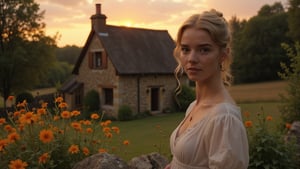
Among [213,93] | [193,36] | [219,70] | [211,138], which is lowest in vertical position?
[211,138]

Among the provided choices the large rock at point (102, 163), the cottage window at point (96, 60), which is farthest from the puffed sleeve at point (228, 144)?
the cottage window at point (96, 60)

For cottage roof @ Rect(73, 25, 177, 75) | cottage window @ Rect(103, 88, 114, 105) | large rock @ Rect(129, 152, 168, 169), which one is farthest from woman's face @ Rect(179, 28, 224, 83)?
cottage window @ Rect(103, 88, 114, 105)

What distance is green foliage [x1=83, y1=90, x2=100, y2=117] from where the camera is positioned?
22188 millimetres

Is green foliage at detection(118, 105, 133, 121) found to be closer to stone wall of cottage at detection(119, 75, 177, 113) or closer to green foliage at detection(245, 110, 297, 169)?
stone wall of cottage at detection(119, 75, 177, 113)

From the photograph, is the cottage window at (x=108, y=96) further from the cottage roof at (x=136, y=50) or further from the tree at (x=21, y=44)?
the tree at (x=21, y=44)

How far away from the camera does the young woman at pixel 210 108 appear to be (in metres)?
1.69

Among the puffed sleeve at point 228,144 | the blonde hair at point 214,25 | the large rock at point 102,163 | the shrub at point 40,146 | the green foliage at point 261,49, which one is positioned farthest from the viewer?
the green foliage at point 261,49

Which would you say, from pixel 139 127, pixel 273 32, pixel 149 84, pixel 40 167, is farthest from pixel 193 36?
pixel 273 32

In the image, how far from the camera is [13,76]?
84.7ft

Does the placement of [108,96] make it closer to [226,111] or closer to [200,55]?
[200,55]

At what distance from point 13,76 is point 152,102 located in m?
11.4

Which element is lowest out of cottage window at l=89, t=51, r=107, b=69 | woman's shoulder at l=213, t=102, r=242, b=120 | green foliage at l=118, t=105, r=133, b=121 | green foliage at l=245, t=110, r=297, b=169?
green foliage at l=118, t=105, r=133, b=121

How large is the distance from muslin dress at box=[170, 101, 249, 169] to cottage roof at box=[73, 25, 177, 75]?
62.1ft

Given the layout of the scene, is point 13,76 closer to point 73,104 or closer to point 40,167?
point 73,104
